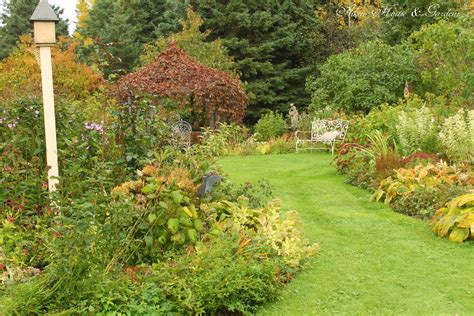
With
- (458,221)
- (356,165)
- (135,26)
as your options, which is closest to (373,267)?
(458,221)

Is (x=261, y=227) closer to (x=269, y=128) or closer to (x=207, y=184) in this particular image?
(x=207, y=184)

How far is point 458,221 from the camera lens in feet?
18.9

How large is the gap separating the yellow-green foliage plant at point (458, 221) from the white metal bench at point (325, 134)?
772cm

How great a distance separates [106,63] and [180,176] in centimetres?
231

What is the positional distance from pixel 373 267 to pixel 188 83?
11147mm

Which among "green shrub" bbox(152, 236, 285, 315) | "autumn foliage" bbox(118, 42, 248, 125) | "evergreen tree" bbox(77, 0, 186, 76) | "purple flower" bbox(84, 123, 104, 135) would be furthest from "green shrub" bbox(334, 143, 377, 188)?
"evergreen tree" bbox(77, 0, 186, 76)

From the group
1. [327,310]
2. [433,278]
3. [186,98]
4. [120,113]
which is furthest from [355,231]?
[186,98]

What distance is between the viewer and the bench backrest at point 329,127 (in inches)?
563

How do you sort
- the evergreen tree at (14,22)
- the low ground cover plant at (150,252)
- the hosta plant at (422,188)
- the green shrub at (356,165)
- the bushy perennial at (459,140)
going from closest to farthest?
the low ground cover plant at (150,252), the hosta plant at (422,188), the bushy perennial at (459,140), the green shrub at (356,165), the evergreen tree at (14,22)

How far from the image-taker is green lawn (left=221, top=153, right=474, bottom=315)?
13.8 feet

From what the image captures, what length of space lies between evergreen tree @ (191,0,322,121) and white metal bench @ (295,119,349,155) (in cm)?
817

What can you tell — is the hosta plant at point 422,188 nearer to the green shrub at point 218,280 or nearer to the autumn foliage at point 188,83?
the green shrub at point 218,280

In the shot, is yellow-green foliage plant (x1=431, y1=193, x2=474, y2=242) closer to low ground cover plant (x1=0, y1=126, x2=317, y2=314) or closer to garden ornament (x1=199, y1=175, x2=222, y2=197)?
low ground cover plant (x1=0, y1=126, x2=317, y2=314)

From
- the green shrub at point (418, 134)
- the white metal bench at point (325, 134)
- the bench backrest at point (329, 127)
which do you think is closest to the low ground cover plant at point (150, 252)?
the green shrub at point (418, 134)
